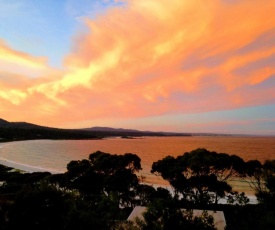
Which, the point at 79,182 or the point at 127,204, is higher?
the point at 79,182

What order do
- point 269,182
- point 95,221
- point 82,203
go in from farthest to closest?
1. point 269,182
2. point 82,203
3. point 95,221

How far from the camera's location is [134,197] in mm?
33156

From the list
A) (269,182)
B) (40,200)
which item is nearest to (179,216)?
(40,200)

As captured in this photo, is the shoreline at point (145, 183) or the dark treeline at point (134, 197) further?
the shoreline at point (145, 183)

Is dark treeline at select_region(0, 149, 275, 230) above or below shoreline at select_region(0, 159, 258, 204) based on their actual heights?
above

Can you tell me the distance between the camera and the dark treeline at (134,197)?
1419 cm

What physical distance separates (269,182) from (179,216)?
1636 centimetres

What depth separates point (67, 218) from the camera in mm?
13875

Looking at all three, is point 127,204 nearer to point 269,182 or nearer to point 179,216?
point 269,182

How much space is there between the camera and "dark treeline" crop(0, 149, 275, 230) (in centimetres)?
1419

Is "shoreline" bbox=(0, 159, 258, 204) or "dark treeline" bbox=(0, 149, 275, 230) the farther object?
"shoreline" bbox=(0, 159, 258, 204)

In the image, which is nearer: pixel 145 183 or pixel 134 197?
pixel 134 197

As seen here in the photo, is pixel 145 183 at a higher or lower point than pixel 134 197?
lower

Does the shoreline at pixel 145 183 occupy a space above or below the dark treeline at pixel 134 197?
below
